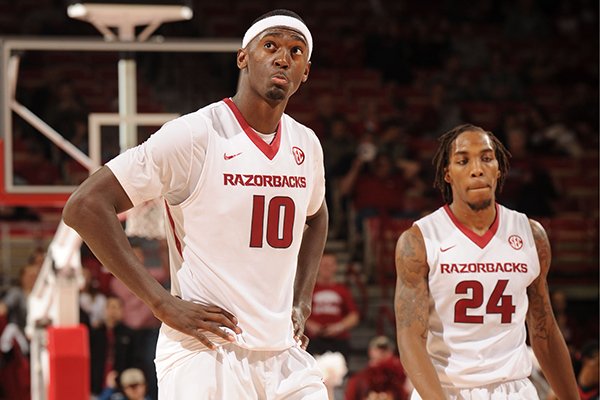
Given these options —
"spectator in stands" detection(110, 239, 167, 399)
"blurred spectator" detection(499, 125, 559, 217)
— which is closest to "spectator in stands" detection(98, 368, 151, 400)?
"spectator in stands" detection(110, 239, 167, 399)

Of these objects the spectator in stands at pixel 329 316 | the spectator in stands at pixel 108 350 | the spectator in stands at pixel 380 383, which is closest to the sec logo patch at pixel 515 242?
the spectator in stands at pixel 380 383

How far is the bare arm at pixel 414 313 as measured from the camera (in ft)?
17.5

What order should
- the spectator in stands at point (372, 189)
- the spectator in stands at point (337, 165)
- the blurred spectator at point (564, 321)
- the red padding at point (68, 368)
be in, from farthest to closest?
the spectator in stands at point (337, 165) → the spectator in stands at point (372, 189) → the blurred spectator at point (564, 321) → the red padding at point (68, 368)

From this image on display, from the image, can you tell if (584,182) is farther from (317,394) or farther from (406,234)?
(317,394)

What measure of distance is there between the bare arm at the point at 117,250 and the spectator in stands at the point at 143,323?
639cm

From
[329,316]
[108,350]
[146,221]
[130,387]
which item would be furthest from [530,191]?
[146,221]

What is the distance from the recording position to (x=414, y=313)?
5500 millimetres

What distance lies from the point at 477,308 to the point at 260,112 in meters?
1.69

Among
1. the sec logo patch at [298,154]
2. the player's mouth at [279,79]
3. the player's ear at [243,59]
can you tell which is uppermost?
the player's ear at [243,59]

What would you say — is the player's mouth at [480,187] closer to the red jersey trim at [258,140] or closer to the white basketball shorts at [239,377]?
the red jersey trim at [258,140]

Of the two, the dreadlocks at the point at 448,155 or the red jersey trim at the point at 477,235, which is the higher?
the dreadlocks at the point at 448,155

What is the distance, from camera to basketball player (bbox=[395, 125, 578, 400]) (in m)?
5.47

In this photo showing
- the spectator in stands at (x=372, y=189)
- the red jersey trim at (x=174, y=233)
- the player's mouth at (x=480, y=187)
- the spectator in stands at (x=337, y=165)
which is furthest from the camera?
the spectator in stands at (x=337, y=165)

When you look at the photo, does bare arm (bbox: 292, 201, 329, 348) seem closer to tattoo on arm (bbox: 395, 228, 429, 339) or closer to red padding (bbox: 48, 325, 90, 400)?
tattoo on arm (bbox: 395, 228, 429, 339)
